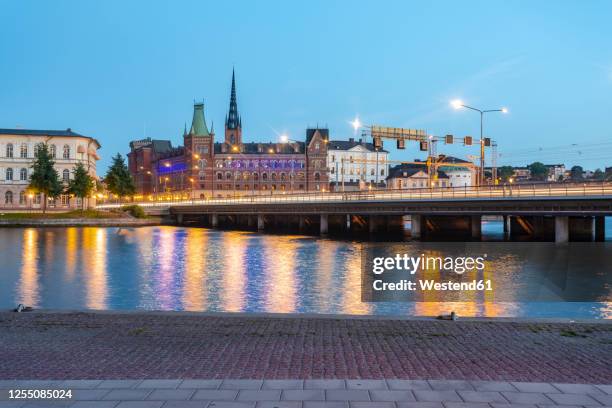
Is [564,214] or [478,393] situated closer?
[478,393]

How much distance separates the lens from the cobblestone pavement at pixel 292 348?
11.8 meters

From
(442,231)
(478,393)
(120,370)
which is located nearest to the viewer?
(478,393)

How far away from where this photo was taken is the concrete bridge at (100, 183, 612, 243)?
56594 millimetres

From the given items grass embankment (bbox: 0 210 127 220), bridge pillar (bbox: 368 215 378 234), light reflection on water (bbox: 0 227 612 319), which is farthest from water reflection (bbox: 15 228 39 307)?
bridge pillar (bbox: 368 215 378 234)

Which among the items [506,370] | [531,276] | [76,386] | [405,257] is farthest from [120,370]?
[405,257]

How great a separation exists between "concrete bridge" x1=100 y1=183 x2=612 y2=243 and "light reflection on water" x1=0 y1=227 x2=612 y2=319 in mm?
7996

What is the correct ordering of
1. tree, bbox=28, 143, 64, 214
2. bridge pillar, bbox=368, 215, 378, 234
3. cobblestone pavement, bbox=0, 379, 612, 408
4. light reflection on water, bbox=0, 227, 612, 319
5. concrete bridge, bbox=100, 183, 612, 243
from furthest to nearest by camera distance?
tree, bbox=28, 143, 64, 214
bridge pillar, bbox=368, 215, 378, 234
concrete bridge, bbox=100, 183, 612, 243
light reflection on water, bbox=0, 227, 612, 319
cobblestone pavement, bbox=0, 379, 612, 408

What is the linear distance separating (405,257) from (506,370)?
1670 inches

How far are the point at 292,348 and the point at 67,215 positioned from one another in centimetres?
10355

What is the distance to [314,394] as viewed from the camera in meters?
10.3

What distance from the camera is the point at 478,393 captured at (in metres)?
10.4

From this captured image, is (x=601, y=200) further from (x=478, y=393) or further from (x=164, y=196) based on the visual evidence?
Answer: (x=164, y=196)

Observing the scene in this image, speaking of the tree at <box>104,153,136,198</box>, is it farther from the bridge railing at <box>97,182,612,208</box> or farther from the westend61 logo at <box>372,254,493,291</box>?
the westend61 logo at <box>372,254,493,291</box>

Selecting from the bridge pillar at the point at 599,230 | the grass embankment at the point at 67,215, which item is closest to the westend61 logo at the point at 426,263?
the bridge pillar at the point at 599,230
